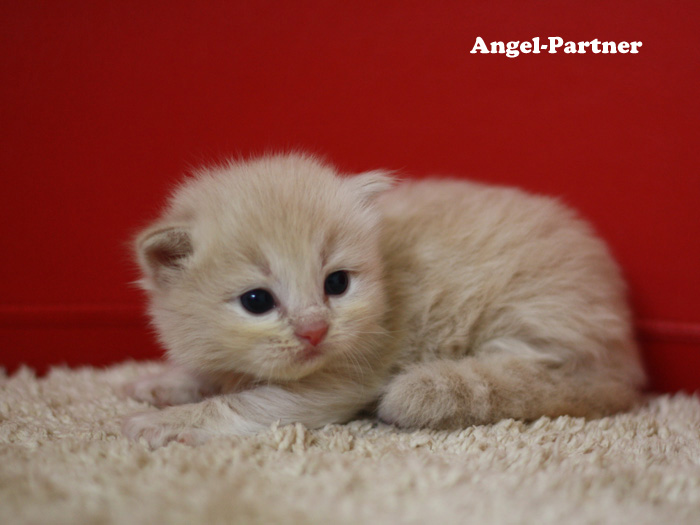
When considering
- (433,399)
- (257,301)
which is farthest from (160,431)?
(433,399)

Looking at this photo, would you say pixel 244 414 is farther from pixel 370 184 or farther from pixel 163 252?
pixel 370 184

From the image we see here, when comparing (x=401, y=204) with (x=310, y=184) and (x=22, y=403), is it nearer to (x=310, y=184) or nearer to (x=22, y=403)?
(x=310, y=184)

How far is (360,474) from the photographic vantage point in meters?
1.03

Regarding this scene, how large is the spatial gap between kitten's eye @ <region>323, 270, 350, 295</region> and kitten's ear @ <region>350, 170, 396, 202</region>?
241mm

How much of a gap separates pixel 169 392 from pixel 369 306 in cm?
66

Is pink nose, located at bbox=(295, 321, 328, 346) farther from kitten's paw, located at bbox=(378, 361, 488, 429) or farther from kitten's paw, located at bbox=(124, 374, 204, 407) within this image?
kitten's paw, located at bbox=(124, 374, 204, 407)

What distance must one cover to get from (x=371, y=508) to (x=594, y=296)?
96 cm

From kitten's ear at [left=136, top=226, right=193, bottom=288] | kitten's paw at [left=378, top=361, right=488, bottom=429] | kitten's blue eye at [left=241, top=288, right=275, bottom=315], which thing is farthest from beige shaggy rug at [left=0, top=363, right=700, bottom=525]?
kitten's ear at [left=136, top=226, right=193, bottom=288]

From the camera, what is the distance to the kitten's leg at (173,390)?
1.59 m

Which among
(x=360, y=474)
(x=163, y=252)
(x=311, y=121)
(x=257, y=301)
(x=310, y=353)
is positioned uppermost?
(x=311, y=121)

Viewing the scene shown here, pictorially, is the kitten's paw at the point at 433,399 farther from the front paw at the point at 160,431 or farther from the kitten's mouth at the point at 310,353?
the front paw at the point at 160,431

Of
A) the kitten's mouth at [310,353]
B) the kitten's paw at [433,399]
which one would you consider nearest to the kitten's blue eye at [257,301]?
the kitten's mouth at [310,353]

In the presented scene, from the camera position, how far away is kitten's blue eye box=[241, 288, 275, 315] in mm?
1245

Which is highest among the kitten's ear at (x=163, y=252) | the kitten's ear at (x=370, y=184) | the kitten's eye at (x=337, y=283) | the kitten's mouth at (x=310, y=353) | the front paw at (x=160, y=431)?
the kitten's ear at (x=370, y=184)
